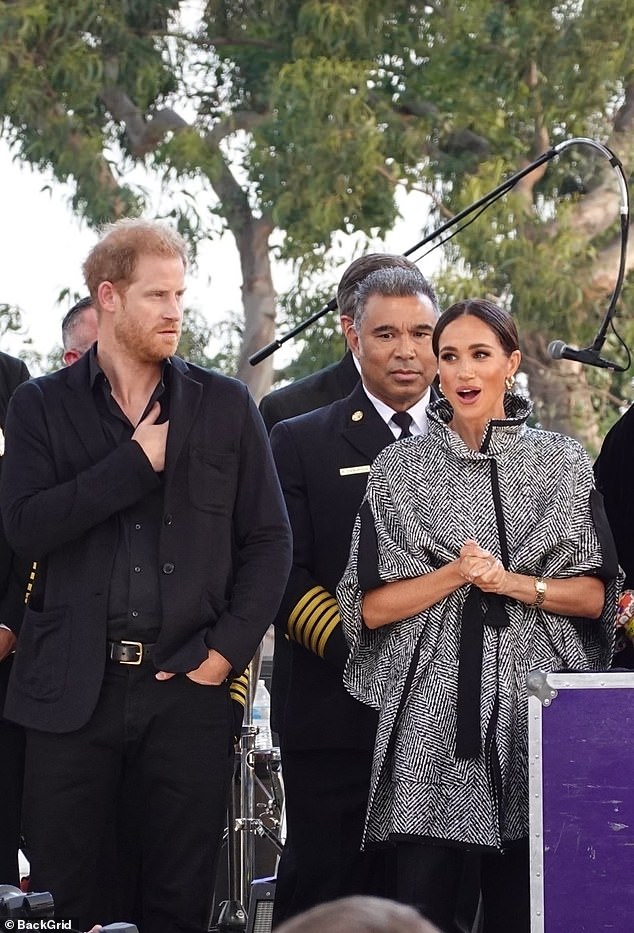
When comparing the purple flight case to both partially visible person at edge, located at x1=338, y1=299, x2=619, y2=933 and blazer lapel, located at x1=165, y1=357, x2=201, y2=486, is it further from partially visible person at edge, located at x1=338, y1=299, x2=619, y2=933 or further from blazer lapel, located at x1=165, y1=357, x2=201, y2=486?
blazer lapel, located at x1=165, y1=357, x2=201, y2=486

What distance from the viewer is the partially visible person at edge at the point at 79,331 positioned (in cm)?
489

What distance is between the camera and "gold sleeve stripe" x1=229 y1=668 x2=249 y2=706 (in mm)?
3449

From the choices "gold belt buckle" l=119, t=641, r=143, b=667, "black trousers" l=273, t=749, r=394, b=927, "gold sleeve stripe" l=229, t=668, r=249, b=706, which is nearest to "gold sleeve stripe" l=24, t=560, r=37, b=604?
"gold belt buckle" l=119, t=641, r=143, b=667

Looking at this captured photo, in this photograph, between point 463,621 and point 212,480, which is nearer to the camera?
point 463,621

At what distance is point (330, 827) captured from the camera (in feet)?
12.2

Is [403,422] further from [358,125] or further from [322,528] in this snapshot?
[358,125]

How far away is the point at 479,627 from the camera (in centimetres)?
316

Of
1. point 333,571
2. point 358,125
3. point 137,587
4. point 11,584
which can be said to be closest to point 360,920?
point 137,587

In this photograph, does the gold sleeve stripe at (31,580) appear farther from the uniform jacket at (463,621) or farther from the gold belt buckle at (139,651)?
the uniform jacket at (463,621)

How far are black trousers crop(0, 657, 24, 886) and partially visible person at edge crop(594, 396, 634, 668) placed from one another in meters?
1.38

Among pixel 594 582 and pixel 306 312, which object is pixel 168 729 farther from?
pixel 306 312

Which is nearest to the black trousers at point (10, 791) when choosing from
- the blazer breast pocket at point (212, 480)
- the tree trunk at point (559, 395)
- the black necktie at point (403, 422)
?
the blazer breast pocket at point (212, 480)

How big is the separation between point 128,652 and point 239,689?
33 cm

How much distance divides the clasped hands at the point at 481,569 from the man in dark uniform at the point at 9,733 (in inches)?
43.0
